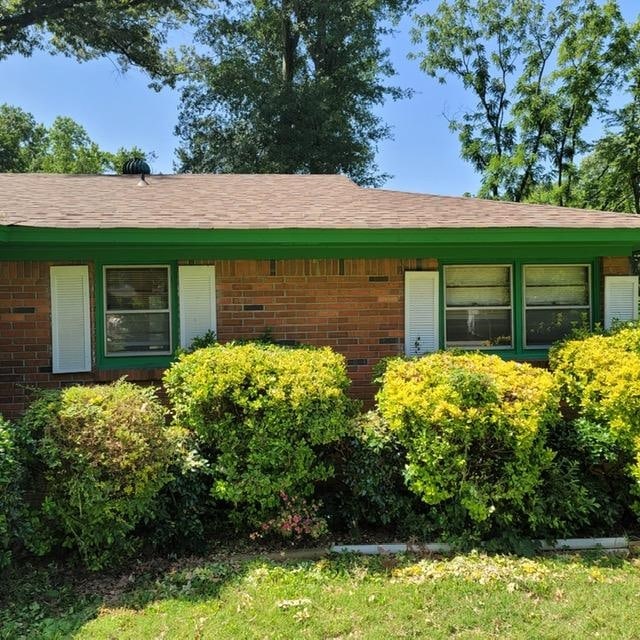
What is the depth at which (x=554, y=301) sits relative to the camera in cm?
600

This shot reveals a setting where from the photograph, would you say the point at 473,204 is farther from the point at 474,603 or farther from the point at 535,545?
the point at 474,603

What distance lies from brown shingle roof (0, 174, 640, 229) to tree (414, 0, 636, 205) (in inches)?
503

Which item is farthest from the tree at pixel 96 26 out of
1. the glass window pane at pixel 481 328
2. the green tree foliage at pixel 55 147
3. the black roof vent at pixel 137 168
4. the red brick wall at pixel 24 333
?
the glass window pane at pixel 481 328

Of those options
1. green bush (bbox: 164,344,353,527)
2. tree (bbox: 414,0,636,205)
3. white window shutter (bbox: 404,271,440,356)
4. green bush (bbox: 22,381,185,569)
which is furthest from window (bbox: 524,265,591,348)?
tree (bbox: 414,0,636,205)

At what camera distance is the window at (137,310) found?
542cm

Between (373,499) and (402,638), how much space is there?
128 cm

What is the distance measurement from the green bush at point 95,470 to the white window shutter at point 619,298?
4839 mm

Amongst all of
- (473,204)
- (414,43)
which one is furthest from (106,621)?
(414,43)

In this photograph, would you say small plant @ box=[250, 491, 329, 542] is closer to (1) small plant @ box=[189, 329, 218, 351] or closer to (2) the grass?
(2) the grass

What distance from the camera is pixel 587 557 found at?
4.10m

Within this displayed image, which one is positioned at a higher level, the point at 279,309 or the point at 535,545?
the point at 279,309

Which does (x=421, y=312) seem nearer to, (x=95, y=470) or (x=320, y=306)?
(x=320, y=306)

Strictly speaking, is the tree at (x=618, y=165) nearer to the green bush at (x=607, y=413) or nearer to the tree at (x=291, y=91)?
the tree at (x=291, y=91)

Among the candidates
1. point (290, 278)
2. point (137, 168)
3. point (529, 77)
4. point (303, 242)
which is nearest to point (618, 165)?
point (529, 77)
